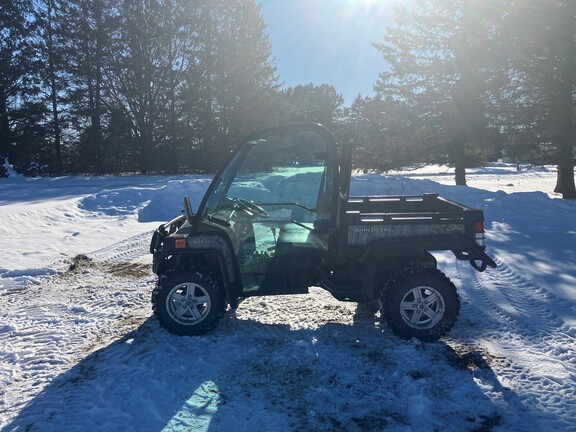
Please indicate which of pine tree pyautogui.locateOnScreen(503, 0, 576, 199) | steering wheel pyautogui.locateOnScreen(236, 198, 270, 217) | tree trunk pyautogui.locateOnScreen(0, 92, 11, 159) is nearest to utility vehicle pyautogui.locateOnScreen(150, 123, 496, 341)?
steering wheel pyautogui.locateOnScreen(236, 198, 270, 217)

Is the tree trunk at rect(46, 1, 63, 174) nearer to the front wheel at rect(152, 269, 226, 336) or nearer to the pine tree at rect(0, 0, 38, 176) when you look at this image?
the pine tree at rect(0, 0, 38, 176)

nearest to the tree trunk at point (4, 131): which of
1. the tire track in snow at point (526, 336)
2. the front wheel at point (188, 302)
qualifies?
the front wheel at point (188, 302)

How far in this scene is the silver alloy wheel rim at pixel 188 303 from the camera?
435cm

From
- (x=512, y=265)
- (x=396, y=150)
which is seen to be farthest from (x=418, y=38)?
(x=512, y=265)

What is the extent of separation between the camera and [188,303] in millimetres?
4367

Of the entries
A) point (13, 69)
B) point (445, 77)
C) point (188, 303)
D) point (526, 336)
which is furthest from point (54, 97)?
point (526, 336)

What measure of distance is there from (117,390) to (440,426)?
8.07 ft

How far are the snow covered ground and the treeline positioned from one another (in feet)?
38.2

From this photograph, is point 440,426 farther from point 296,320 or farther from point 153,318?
point 153,318

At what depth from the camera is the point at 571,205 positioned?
12.3 m

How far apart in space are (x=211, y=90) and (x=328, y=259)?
1038 inches

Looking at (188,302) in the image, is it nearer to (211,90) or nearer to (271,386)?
(271,386)

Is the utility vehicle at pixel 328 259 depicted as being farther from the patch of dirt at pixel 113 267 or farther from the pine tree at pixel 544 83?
the pine tree at pixel 544 83

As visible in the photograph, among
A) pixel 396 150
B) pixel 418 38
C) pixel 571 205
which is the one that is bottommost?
pixel 571 205
